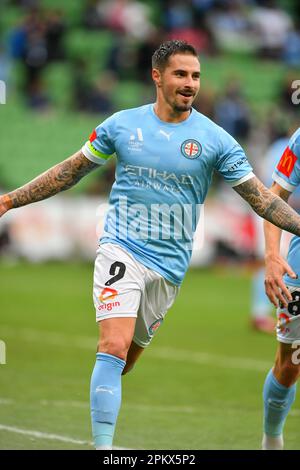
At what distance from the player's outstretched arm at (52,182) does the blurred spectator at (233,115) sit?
53.8 ft

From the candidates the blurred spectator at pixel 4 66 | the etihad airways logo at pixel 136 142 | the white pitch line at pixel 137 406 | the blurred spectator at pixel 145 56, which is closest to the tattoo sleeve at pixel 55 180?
the etihad airways logo at pixel 136 142

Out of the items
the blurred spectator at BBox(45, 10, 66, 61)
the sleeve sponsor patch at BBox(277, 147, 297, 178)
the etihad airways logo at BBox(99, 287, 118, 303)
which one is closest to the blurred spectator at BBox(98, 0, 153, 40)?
the blurred spectator at BBox(45, 10, 66, 61)

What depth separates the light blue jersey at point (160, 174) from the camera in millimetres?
6531

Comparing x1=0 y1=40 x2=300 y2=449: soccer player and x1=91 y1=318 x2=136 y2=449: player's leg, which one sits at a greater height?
x1=0 y1=40 x2=300 y2=449: soccer player

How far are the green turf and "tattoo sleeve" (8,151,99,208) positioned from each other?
171 centimetres

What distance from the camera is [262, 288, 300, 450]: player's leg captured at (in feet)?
22.5

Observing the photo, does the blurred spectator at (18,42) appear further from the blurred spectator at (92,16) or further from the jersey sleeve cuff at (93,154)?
the jersey sleeve cuff at (93,154)

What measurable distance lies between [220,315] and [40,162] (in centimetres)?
823

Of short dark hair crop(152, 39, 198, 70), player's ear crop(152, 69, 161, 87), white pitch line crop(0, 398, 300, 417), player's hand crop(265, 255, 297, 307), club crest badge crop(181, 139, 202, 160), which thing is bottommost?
white pitch line crop(0, 398, 300, 417)

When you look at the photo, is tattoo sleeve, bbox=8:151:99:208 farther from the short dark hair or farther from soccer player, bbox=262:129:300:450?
soccer player, bbox=262:129:300:450

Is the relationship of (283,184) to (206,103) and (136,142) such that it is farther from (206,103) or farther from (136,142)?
(206,103)

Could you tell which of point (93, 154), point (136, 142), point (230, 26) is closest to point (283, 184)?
point (136, 142)

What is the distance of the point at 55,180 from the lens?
677 centimetres

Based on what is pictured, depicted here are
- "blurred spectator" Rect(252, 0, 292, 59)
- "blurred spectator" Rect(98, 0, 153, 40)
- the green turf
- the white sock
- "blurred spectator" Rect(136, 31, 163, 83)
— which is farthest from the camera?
"blurred spectator" Rect(252, 0, 292, 59)
